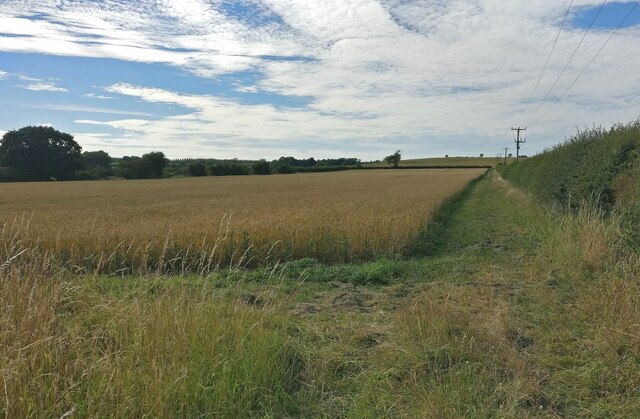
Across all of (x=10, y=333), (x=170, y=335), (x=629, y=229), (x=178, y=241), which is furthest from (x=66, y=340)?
(x=629, y=229)

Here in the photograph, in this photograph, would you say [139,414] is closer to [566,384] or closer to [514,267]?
[566,384]

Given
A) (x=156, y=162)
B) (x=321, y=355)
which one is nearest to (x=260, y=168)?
(x=156, y=162)

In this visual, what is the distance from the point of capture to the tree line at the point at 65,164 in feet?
298

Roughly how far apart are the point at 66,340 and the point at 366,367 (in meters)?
2.86

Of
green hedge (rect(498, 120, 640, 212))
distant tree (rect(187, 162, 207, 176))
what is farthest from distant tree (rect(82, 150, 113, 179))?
green hedge (rect(498, 120, 640, 212))

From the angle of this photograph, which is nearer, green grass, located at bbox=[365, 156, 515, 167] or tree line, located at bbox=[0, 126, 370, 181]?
tree line, located at bbox=[0, 126, 370, 181]

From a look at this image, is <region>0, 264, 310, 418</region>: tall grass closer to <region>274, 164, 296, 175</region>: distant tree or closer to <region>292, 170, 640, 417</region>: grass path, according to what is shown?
<region>292, 170, 640, 417</region>: grass path

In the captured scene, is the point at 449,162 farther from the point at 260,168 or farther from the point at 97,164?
the point at 97,164

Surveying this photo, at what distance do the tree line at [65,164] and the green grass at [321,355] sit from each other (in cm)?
9748

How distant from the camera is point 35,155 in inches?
3610

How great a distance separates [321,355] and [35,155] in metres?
105

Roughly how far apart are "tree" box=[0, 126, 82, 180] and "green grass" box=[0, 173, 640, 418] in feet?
328

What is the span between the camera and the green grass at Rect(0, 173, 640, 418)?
3.59m

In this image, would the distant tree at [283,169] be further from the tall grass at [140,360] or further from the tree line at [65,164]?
the tall grass at [140,360]
